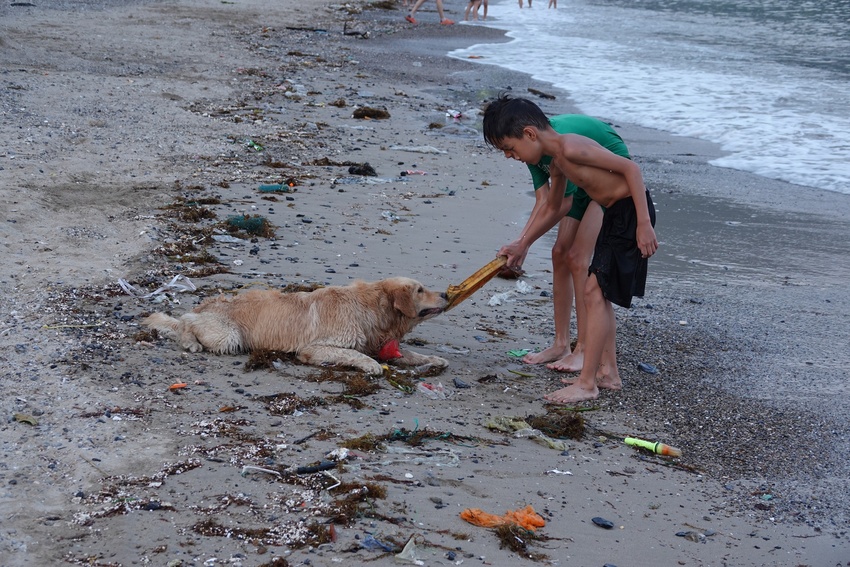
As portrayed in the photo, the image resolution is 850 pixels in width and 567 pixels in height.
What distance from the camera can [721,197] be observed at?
11219 millimetres

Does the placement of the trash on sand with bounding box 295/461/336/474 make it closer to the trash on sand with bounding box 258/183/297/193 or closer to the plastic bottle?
the plastic bottle

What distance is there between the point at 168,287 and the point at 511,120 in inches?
119

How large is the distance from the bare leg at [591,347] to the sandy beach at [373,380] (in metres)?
0.13

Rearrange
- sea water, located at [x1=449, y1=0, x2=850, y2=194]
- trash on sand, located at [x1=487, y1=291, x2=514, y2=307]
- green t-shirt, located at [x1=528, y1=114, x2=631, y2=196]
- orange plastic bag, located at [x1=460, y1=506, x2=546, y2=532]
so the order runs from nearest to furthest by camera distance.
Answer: orange plastic bag, located at [x1=460, y1=506, x2=546, y2=532]
green t-shirt, located at [x1=528, y1=114, x2=631, y2=196]
trash on sand, located at [x1=487, y1=291, x2=514, y2=307]
sea water, located at [x1=449, y1=0, x2=850, y2=194]

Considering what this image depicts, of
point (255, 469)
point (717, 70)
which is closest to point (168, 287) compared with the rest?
point (255, 469)

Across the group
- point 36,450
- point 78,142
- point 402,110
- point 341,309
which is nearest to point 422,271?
point 341,309

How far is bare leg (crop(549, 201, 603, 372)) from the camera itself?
20.5 ft

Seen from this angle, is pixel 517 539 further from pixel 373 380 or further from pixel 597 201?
pixel 597 201

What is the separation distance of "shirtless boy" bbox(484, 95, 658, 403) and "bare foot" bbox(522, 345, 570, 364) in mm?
505

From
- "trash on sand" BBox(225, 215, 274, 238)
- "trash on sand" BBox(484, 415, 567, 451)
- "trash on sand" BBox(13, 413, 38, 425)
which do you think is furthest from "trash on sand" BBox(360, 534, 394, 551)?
"trash on sand" BBox(225, 215, 274, 238)

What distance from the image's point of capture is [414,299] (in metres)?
6.14

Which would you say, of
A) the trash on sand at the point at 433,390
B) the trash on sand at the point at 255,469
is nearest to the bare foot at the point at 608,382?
the trash on sand at the point at 433,390

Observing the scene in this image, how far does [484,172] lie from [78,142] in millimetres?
4936

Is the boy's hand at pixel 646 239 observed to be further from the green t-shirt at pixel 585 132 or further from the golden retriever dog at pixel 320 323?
the golden retriever dog at pixel 320 323
